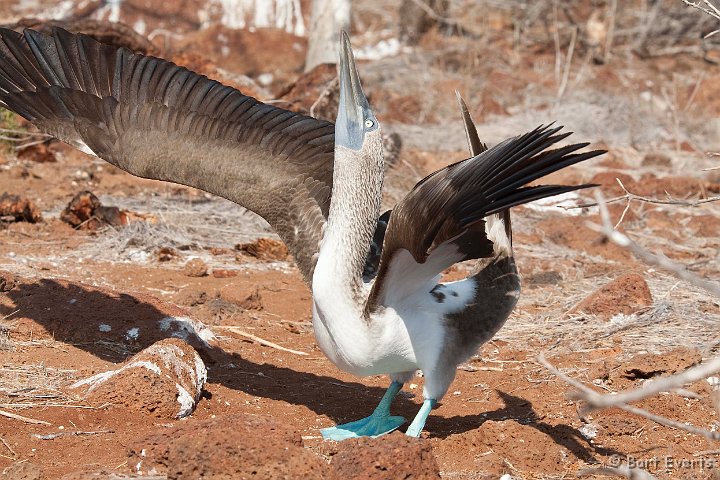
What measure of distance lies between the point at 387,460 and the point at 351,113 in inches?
67.4

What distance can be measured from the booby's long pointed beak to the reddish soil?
1.39 meters

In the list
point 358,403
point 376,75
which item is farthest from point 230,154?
point 376,75

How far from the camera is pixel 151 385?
5164mm

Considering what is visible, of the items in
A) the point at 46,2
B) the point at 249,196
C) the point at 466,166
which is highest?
the point at 466,166

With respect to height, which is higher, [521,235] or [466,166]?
[466,166]

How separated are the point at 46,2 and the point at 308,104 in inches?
411

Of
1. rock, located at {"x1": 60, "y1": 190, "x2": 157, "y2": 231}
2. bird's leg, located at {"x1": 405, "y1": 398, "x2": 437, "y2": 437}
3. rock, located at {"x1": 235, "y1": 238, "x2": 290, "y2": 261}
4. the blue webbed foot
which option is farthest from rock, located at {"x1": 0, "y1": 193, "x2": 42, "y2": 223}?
bird's leg, located at {"x1": 405, "y1": 398, "x2": 437, "y2": 437}

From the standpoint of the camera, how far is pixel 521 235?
9.50 meters

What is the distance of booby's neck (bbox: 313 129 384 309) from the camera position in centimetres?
485

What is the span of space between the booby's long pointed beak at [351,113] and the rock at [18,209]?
4.76m

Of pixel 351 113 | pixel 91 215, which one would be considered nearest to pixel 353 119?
pixel 351 113

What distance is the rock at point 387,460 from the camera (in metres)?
4.09

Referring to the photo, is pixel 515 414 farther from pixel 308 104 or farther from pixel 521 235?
pixel 308 104

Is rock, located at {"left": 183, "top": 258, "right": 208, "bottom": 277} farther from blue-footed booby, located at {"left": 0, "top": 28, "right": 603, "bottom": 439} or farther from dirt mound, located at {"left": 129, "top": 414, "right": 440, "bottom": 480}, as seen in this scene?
dirt mound, located at {"left": 129, "top": 414, "right": 440, "bottom": 480}
